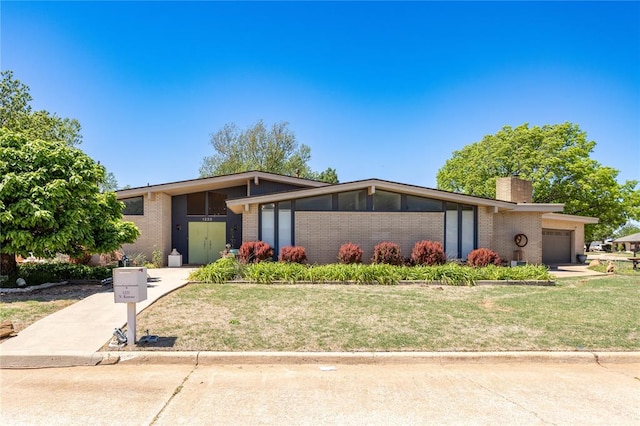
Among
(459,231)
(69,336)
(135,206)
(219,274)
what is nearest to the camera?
(69,336)

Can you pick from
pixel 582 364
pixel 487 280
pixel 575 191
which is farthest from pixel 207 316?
pixel 575 191

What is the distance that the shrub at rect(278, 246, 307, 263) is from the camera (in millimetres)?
14914

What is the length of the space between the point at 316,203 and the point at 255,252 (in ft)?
10.7

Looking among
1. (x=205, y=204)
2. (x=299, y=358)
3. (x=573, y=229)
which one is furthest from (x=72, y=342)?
(x=573, y=229)

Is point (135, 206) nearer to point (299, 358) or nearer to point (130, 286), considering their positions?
point (130, 286)

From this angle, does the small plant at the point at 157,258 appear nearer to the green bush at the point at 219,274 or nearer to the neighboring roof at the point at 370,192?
the neighboring roof at the point at 370,192

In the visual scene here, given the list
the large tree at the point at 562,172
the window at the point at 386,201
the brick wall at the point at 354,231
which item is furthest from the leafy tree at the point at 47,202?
the large tree at the point at 562,172

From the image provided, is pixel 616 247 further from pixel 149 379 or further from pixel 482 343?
pixel 149 379

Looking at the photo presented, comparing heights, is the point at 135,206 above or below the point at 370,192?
below

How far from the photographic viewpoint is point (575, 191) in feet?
97.9

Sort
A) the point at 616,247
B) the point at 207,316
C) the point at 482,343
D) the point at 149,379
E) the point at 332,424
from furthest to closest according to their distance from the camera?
the point at 616,247
the point at 207,316
the point at 482,343
the point at 149,379
the point at 332,424

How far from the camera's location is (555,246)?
25000 mm

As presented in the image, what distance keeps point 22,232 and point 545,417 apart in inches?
450

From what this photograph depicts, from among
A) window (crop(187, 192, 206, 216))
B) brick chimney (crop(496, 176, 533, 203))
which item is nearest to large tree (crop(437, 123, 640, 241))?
brick chimney (crop(496, 176, 533, 203))
